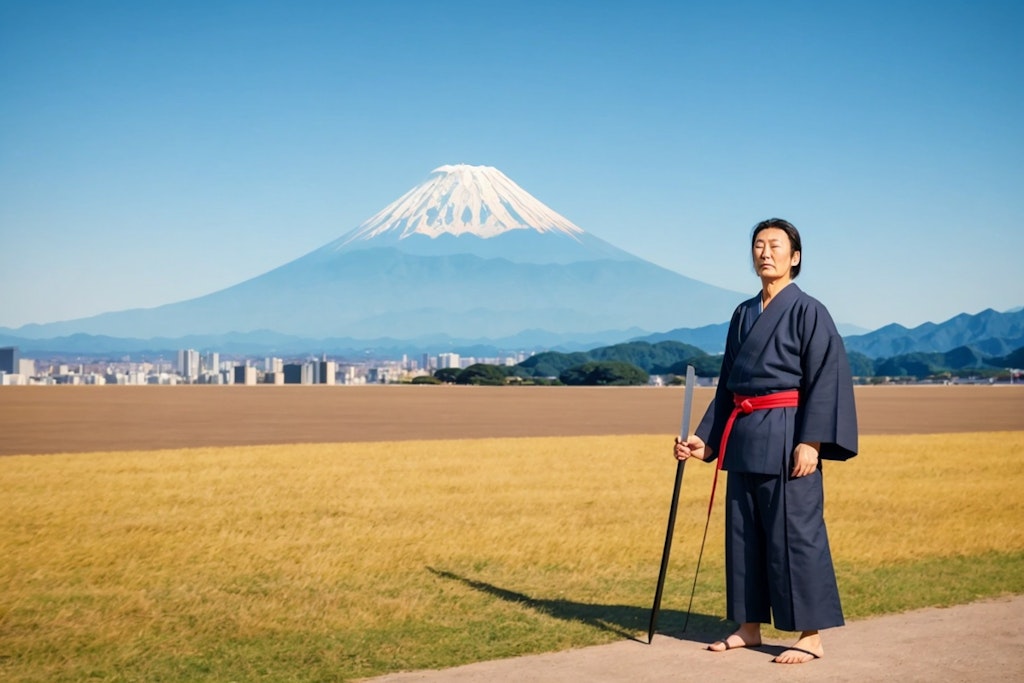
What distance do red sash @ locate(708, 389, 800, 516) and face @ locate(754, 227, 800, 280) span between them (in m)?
0.78

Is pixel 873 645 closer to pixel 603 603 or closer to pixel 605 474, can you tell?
pixel 603 603

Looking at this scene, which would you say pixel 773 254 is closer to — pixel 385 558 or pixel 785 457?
pixel 785 457

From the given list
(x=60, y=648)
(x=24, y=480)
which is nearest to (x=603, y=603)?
(x=60, y=648)

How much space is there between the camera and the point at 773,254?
26.9 ft

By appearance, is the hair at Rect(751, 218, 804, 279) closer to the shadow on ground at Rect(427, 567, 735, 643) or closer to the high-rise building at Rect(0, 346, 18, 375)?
the shadow on ground at Rect(427, 567, 735, 643)

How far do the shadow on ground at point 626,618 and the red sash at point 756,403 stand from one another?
Result: 4.34 feet

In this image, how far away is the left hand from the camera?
7875 millimetres

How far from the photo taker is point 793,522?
7988 millimetres

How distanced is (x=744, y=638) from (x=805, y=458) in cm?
134

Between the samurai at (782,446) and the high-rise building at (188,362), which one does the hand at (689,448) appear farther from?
the high-rise building at (188,362)

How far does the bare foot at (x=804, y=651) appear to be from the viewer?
7.72m

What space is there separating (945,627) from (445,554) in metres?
5.68

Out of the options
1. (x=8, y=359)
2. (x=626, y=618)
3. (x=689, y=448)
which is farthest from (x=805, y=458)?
(x=8, y=359)

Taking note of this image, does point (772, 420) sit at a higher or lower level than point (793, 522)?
higher
